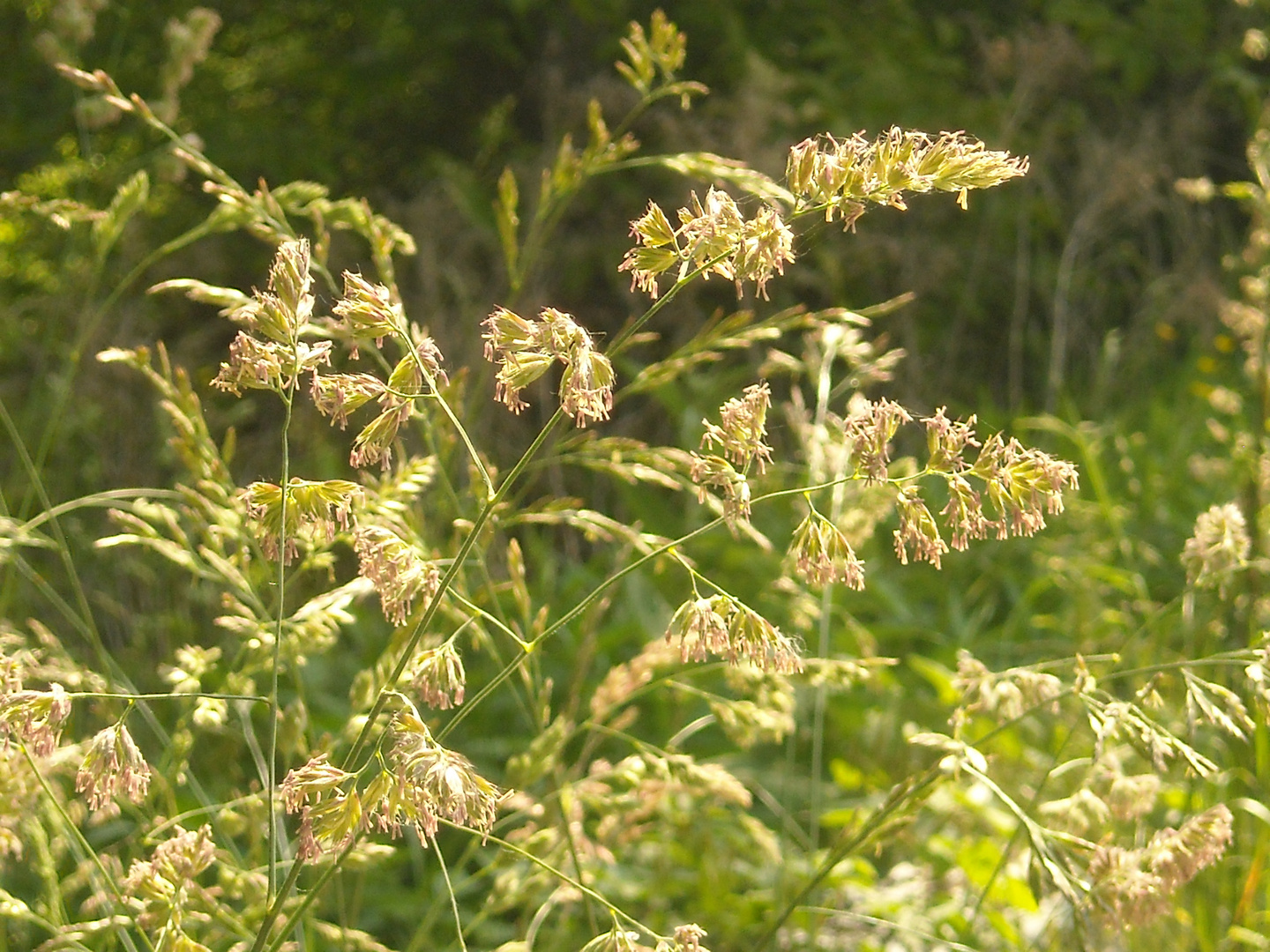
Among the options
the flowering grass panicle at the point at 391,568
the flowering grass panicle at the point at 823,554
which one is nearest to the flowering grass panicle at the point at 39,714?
the flowering grass panicle at the point at 391,568

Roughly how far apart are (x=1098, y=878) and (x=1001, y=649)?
1.86 m

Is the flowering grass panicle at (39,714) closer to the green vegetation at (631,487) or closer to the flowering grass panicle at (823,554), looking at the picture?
the green vegetation at (631,487)

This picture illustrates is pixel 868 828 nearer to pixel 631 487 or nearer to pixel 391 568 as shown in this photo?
pixel 391 568

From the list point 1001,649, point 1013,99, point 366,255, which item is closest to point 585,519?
point 1001,649

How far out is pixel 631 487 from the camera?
3.46 meters

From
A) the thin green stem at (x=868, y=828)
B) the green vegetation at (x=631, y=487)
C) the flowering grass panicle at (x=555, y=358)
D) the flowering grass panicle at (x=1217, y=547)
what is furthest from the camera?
the flowering grass panicle at (x=1217, y=547)

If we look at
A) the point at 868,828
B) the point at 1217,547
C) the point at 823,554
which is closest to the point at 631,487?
the point at 1217,547

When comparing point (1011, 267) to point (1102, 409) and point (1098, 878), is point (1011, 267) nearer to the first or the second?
point (1102, 409)

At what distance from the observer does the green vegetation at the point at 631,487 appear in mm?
877

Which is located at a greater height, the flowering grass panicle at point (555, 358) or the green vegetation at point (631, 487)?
the flowering grass panicle at point (555, 358)

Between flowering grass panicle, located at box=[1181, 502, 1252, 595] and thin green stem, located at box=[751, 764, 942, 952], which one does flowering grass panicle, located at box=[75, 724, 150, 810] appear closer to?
thin green stem, located at box=[751, 764, 942, 952]

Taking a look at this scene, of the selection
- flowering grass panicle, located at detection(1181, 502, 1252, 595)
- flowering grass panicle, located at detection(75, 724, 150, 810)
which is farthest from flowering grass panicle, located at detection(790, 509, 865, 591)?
flowering grass panicle, located at detection(1181, 502, 1252, 595)

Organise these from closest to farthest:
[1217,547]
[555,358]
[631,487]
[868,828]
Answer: [555,358], [868,828], [1217,547], [631,487]

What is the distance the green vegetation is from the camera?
88 cm
